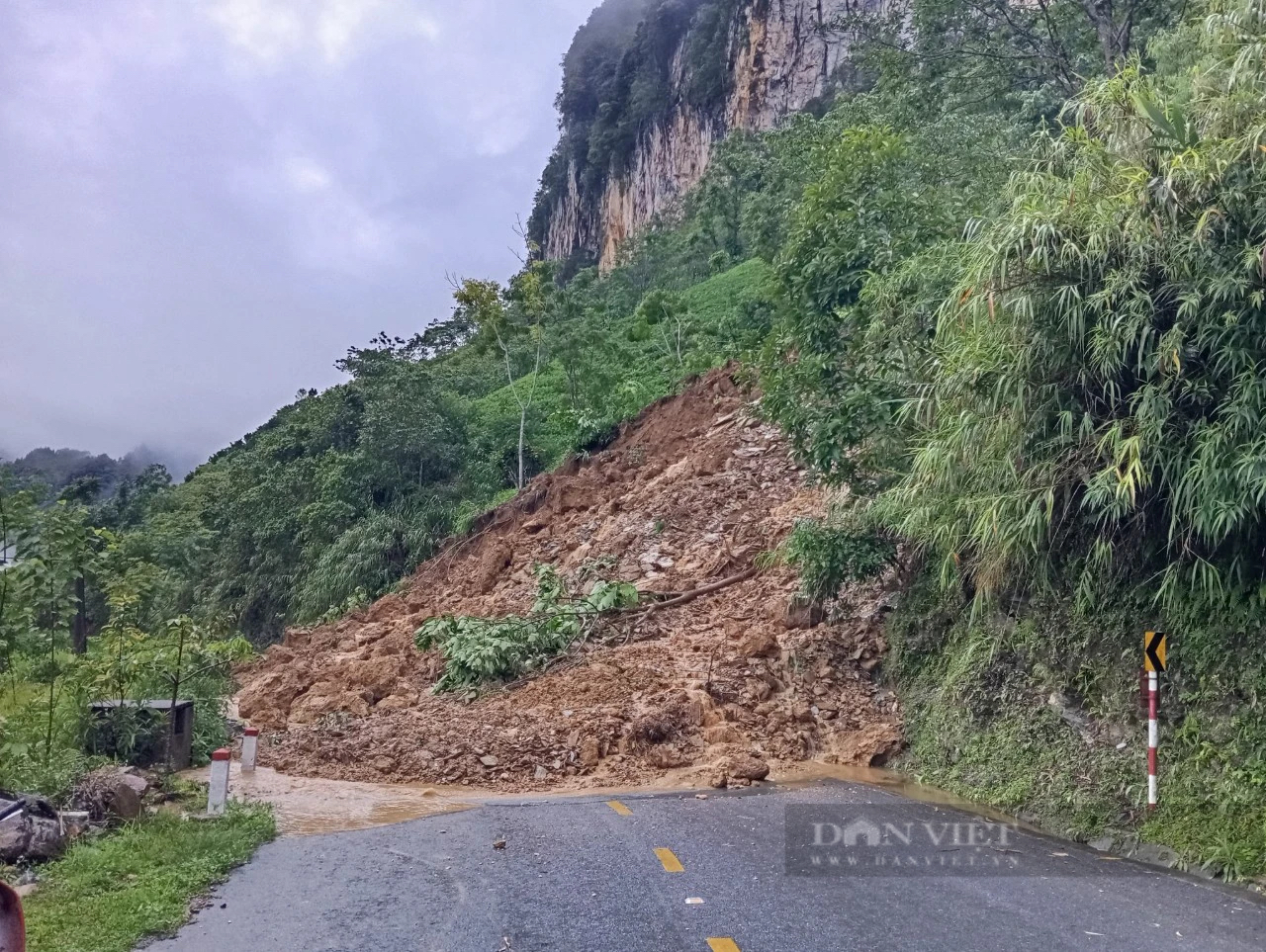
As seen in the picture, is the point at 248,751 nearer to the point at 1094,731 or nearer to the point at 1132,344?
the point at 1094,731

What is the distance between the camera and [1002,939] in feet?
18.0

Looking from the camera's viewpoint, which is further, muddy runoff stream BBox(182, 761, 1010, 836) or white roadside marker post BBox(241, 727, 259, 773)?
white roadside marker post BBox(241, 727, 259, 773)

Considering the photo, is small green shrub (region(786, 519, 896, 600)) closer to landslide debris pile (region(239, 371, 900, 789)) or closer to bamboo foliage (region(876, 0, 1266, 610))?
landslide debris pile (region(239, 371, 900, 789))

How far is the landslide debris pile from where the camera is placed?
1234 centimetres

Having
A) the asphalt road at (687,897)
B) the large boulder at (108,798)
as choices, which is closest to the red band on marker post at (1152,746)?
the asphalt road at (687,897)

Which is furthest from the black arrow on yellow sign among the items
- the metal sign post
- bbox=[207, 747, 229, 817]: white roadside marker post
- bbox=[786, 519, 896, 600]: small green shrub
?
bbox=[207, 747, 229, 817]: white roadside marker post

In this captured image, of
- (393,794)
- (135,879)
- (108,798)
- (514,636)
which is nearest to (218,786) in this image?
(108,798)

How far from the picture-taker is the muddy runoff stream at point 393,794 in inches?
381

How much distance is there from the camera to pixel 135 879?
7016 mm

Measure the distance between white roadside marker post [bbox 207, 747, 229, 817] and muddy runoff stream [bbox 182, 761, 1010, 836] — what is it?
0.51m

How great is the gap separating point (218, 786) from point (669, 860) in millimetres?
4115

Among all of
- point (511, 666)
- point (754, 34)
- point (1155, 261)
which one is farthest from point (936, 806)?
point (754, 34)

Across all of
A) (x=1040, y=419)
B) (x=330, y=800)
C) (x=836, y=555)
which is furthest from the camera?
(x=836, y=555)

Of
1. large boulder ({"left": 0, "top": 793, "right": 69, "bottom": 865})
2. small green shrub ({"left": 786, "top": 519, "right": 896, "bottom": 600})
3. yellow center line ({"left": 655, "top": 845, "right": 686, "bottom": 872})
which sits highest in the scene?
small green shrub ({"left": 786, "top": 519, "right": 896, "bottom": 600})
